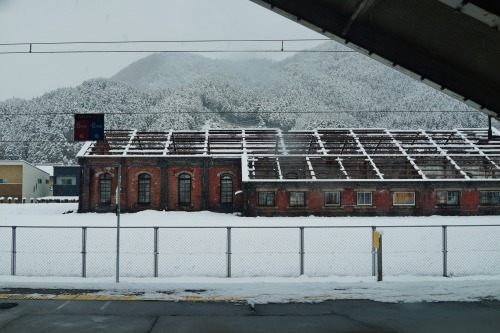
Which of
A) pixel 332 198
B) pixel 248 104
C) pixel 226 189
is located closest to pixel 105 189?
pixel 226 189

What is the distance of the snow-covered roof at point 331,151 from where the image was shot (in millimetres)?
37750

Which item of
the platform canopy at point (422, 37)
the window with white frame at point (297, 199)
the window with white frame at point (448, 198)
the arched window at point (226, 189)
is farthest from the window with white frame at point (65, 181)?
the platform canopy at point (422, 37)

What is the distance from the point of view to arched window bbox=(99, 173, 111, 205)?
40.1 metres

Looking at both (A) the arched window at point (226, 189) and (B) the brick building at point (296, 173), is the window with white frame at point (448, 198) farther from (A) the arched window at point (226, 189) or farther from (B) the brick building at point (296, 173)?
(A) the arched window at point (226, 189)

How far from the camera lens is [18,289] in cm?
1111

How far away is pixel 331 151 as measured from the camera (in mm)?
41250

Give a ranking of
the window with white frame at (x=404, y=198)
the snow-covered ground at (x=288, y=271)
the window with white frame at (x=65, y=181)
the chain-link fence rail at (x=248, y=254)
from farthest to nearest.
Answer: the window with white frame at (x=65, y=181) < the window with white frame at (x=404, y=198) < the chain-link fence rail at (x=248, y=254) < the snow-covered ground at (x=288, y=271)

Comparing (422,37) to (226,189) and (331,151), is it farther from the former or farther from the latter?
(331,151)

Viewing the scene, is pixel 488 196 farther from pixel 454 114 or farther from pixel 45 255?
pixel 454 114

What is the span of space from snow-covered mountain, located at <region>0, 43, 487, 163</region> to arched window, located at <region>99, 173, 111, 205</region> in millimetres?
72951

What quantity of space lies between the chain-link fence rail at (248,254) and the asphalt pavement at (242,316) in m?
2.36

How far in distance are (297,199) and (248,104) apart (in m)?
120

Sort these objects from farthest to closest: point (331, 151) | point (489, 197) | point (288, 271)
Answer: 1. point (331, 151)
2. point (489, 197)
3. point (288, 271)

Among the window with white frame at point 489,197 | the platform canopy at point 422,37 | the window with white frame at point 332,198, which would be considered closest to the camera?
the platform canopy at point 422,37
